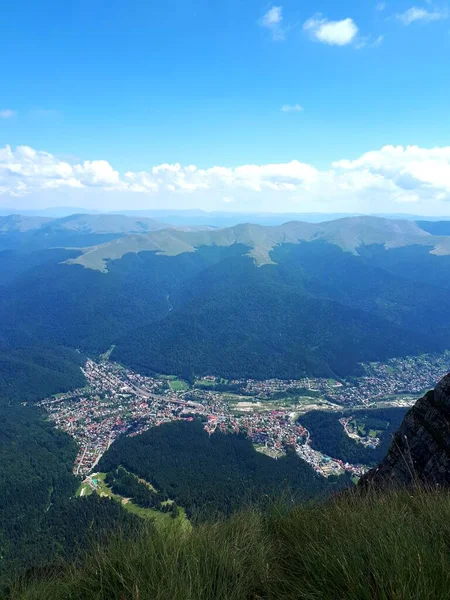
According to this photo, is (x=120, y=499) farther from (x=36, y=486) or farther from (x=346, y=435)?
(x=346, y=435)

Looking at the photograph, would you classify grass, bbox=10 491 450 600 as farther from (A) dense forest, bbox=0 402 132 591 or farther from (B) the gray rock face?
(A) dense forest, bbox=0 402 132 591

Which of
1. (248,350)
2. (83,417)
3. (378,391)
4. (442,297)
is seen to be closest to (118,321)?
(248,350)

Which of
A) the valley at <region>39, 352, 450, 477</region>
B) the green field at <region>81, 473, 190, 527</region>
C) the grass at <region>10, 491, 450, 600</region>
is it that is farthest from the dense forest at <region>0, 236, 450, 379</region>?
the grass at <region>10, 491, 450, 600</region>

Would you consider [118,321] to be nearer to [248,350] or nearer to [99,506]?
[248,350]

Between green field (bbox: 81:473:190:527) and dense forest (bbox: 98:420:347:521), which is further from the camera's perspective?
dense forest (bbox: 98:420:347:521)

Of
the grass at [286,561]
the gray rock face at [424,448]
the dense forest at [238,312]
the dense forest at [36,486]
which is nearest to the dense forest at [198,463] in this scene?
the dense forest at [36,486]
